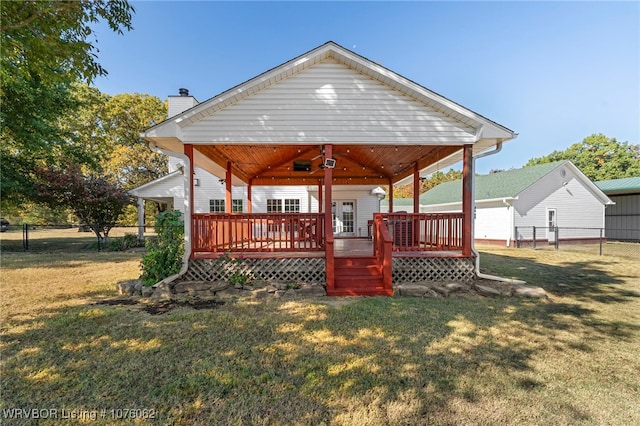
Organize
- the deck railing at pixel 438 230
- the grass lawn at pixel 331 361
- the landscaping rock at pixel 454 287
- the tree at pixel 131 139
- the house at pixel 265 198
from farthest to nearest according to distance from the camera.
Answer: the tree at pixel 131 139 < the house at pixel 265 198 < the deck railing at pixel 438 230 < the landscaping rock at pixel 454 287 < the grass lawn at pixel 331 361

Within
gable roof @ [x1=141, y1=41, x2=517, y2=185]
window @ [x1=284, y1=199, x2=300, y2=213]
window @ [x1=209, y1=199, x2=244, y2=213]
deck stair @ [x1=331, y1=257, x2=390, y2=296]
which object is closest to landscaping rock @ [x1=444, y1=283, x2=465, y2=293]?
deck stair @ [x1=331, y1=257, x2=390, y2=296]

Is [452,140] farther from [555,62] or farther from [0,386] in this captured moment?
[555,62]

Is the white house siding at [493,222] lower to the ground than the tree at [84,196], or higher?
lower

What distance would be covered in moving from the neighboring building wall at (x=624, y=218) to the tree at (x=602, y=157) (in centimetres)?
1564

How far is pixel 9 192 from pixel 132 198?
4.98 meters

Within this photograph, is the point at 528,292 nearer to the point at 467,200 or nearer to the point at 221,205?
the point at 467,200

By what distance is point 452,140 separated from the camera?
255 inches

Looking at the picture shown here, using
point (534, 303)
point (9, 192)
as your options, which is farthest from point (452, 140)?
point (9, 192)

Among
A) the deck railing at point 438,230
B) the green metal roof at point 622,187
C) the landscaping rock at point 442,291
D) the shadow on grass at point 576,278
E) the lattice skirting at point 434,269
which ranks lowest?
the shadow on grass at point 576,278

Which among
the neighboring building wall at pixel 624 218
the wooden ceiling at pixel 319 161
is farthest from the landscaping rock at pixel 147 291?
the neighboring building wall at pixel 624 218

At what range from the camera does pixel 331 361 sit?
3211 mm

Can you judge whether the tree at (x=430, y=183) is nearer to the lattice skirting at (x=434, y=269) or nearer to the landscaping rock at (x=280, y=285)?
the lattice skirting at (x=434, y=269)

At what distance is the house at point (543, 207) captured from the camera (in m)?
16.3

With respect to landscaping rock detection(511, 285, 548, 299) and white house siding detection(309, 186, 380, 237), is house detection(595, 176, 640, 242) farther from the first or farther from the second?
landscaping rock detection(511, 285, 548, 299)
